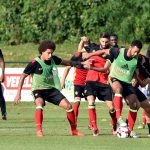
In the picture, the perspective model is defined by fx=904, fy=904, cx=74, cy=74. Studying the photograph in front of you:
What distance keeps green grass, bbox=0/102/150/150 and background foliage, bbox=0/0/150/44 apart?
18885 mm

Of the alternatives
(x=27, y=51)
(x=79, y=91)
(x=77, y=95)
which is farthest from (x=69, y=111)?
(x=27, y=51)

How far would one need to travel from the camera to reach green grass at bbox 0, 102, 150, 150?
14727mm

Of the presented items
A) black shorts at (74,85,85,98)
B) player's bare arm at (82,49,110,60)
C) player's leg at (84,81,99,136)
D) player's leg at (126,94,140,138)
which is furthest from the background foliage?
player's bare arm at (82,49,110,60)

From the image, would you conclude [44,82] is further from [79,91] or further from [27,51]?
[27,51]

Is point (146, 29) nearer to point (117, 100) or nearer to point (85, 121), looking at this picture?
point (85, 121)

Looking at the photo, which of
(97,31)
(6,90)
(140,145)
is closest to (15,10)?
(97,31)

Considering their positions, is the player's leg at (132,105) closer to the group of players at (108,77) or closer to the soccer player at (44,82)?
the group of players at (108,77)

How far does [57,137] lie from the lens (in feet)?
54.5

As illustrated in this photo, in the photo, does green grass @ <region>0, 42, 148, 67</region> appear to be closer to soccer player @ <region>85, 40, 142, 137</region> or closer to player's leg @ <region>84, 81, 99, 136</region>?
player's leg @ <region>84, 81, 99, 136</region>

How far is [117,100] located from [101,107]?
491 inches

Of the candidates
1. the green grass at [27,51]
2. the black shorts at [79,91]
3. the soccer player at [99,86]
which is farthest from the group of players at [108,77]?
the green grass at [27,51]

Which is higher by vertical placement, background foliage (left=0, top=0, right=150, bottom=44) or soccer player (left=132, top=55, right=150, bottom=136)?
soccer player (left=132, top=55, right=150, bottom=136)

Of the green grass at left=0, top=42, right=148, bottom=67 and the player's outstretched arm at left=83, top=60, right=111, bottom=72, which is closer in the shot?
the player's outstretched arm at left=83, top=60, right=111, bottom=72

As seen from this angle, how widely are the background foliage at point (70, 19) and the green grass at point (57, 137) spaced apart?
62.0 ft
